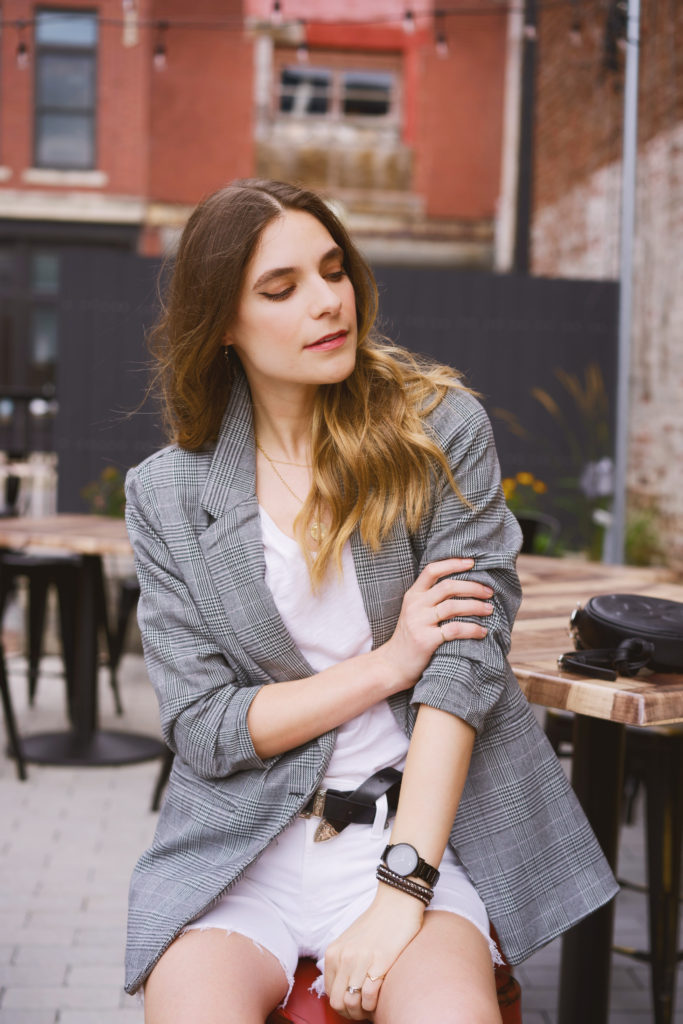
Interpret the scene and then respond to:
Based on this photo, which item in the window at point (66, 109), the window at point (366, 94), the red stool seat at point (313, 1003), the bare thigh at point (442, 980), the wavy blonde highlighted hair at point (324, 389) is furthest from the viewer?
the window at point (366, 94)

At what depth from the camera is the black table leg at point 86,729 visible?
14.8ft

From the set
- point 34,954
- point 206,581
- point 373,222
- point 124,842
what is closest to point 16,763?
point 124,842

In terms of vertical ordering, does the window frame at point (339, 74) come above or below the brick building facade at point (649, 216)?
above

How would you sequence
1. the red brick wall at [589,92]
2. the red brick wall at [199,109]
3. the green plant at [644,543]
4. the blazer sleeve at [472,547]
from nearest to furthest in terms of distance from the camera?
the blazer sleeve at [472,547] → the red brick wall at [589,92] → the green plant at [644,543] → the red brick wall at [199,109]

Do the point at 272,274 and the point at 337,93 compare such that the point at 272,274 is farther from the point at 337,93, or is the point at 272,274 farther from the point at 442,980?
the point at 337,93

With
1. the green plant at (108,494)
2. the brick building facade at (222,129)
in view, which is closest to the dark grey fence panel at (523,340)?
the green plant at (108,494)

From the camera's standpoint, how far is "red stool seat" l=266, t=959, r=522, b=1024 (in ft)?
4.44

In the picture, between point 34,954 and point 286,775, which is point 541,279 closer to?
point 34,954

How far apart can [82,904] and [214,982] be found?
2.04 metres

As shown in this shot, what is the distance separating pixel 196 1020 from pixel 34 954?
1810 millimetres

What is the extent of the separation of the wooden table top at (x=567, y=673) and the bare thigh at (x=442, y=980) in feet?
1.15

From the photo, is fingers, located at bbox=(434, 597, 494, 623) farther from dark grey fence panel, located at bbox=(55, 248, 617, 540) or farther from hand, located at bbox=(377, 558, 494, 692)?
dark grey fence panel, located at bbox=(55, 248, 617, 540)

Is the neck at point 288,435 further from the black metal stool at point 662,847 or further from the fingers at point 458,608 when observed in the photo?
the black metal stool at point 662,847

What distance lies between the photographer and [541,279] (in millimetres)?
8062
